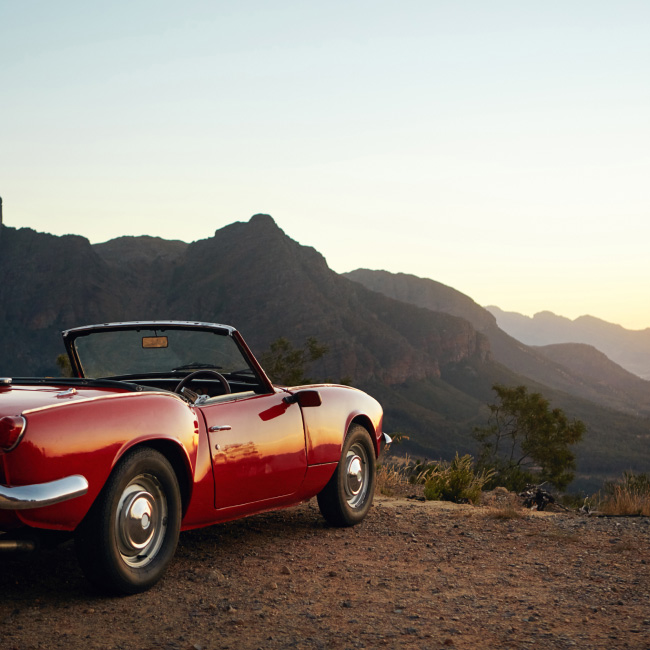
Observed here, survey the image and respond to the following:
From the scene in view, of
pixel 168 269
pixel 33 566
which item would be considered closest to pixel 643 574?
pixel 33 566

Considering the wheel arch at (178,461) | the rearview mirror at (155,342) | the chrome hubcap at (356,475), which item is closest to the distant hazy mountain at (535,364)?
the chrome hubcap at (356,475)

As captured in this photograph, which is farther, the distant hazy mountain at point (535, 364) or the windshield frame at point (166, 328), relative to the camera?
the distant hazy mountain at point (535, 364)

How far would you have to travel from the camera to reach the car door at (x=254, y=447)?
4.89 meters

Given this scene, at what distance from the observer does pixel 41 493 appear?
3.69 m

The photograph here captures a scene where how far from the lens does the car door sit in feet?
16.0

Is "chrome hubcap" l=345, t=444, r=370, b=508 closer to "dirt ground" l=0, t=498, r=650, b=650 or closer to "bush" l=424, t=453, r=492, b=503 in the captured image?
"dirt ground" l=0, t=498, r=650, b=650

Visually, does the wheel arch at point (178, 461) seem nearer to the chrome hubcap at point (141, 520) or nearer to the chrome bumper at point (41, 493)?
the chrome hubcap at point (141, 520)

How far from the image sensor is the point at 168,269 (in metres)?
136

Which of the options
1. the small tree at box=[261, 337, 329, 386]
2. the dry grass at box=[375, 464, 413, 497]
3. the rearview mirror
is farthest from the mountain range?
the rearview mirror

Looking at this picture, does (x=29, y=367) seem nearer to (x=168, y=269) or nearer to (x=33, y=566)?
(x=168, y=269)

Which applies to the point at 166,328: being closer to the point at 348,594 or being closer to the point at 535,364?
the point at 348,594

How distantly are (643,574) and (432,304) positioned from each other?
626ft

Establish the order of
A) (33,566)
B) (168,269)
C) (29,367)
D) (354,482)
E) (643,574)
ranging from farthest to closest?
(168,269) < (29,367) < (354,482) < (643,574) < (33,566)

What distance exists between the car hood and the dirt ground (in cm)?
70
